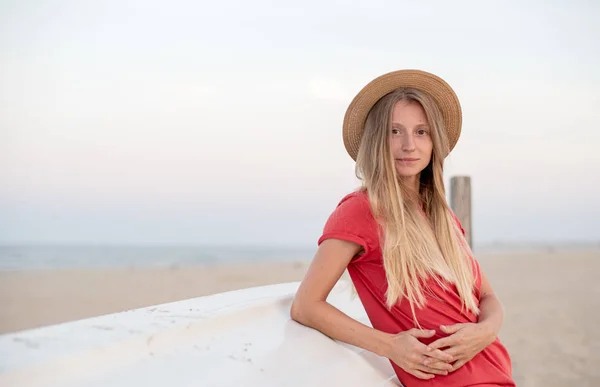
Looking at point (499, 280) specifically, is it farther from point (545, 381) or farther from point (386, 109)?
point (386, 109)

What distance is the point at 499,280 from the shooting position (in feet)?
36.6

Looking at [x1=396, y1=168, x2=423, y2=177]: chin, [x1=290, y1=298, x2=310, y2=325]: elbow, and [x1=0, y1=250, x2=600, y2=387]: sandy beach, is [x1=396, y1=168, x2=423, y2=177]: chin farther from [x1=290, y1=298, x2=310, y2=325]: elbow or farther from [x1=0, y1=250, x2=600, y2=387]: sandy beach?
[x1=0, y1=250, x2=600, y2=387]: sandy beach

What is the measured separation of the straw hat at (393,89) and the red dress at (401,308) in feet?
1.16

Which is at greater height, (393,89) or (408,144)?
(393,89)

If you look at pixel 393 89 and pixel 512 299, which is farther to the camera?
pixel 512 299

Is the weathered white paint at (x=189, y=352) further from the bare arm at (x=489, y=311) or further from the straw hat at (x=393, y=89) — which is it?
the straw hat at (x=393, y=89)

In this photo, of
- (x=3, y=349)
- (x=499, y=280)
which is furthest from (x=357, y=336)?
(x=499, y=280)

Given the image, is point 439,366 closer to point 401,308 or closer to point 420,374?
point 420,374

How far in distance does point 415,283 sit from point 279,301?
575mm

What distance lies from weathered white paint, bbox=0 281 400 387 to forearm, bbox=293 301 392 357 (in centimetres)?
4

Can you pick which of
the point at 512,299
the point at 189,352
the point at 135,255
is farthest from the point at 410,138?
the point at 135,255

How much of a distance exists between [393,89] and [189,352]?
1056mm

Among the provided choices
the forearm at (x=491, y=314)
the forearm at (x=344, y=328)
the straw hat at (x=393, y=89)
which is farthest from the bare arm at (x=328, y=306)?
the straw hat at (x=393, y=89)

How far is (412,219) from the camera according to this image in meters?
1.75
